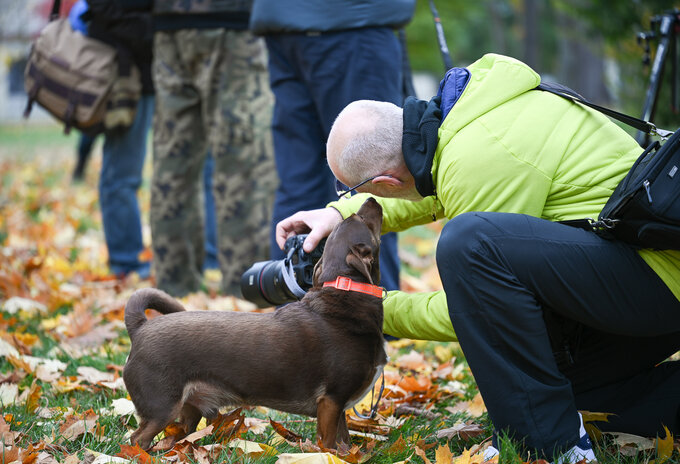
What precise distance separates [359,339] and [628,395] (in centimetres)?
112

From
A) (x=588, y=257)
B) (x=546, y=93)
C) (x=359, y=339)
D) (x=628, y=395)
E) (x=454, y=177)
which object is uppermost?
(x=546, y=93)

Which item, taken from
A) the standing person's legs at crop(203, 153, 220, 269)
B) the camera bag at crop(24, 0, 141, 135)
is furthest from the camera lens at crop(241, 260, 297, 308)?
the standing person's legs at crop(203, 153, 220, 269)

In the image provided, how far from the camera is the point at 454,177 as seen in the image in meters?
2.50

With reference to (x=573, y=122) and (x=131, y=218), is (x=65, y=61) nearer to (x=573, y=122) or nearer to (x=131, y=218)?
(x=131, y=218)

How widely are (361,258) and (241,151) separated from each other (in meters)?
2.26

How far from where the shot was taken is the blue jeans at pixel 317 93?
397 centimetres

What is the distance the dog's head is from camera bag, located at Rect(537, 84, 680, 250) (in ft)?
2.81

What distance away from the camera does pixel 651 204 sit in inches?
88.3

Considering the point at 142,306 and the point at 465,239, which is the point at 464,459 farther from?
the point at 142,306

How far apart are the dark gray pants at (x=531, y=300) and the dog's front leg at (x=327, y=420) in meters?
0.53

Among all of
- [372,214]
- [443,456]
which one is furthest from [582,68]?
[443,456]

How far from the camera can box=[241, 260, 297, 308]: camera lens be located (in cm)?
305

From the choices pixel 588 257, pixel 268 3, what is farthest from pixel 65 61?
pixel 588 257

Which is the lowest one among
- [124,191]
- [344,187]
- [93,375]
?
[124,191]
